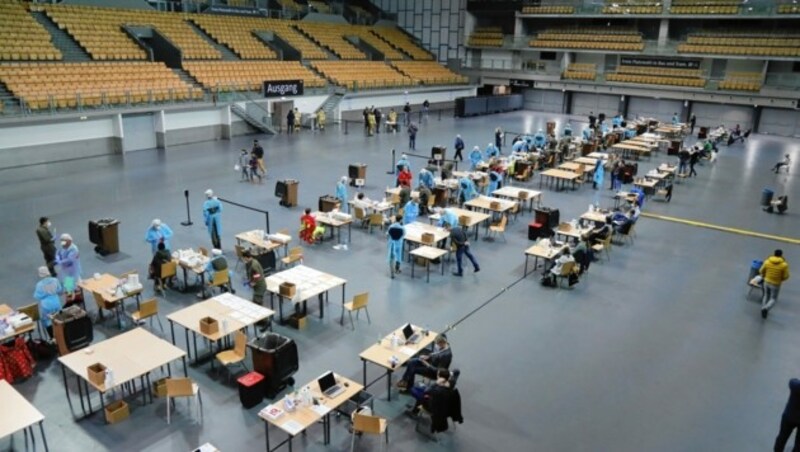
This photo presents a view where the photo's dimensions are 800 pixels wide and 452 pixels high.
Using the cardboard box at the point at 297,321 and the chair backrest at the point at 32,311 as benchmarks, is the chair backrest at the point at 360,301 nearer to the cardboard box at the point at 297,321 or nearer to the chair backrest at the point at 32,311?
the cardboard box at the point at 297,321

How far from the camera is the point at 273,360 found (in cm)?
943

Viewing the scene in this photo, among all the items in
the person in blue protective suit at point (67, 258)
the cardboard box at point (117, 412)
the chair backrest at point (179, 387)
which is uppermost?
the person in blue protective suit at point (67, 258)

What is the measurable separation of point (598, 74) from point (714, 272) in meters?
35.3

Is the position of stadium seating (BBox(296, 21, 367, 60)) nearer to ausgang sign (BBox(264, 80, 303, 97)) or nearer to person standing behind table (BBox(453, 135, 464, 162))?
ausgang sign (BBox(264, 80, 303, 97))

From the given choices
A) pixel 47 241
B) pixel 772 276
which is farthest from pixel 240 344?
pixel 772 276

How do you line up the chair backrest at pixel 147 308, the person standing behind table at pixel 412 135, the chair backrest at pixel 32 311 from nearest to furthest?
the chair backrest at pixel 32 311, the chair backrest at pixel 147 308, the person standing behind table at pixel 412 135

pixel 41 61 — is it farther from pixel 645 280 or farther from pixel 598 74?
pixel 598 74

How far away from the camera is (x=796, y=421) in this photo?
8195mm

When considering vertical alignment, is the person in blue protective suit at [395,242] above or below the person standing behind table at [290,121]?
below

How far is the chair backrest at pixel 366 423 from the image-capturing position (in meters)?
7.89

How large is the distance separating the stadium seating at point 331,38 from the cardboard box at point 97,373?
1587 inches

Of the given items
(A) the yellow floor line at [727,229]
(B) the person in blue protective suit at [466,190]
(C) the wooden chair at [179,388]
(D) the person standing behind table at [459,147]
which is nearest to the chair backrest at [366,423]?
(C) the wooden chair at [179,388]

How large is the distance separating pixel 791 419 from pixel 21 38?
33826mm

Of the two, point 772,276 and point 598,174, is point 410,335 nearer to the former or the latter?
point 772,276
